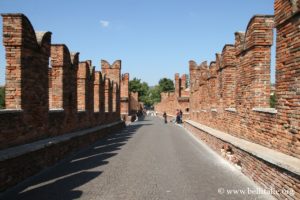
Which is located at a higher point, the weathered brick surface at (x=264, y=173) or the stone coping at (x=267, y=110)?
the stone coping at (x=267, y=110)

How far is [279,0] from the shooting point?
24.6ft

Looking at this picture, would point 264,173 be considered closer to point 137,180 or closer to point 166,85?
point 137,180

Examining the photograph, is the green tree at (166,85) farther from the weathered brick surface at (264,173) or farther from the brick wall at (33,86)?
the weathered brick surface at (264,173)

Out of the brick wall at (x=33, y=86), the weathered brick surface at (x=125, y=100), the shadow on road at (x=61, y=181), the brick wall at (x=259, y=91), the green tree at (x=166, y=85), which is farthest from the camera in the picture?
the green tree at (x=166, y=85)

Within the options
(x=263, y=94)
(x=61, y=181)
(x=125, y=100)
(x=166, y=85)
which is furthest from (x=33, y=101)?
(x=166, y=85)

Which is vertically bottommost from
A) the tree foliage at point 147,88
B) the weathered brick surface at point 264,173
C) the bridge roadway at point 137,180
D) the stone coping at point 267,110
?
the bridge roadway at point 137,180

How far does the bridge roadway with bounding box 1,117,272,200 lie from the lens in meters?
6.37

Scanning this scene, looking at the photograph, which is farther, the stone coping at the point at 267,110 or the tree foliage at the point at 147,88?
the tree foliage at the point at 147,88

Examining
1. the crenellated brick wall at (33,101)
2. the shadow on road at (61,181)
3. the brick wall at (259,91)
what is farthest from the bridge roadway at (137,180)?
the brick wall at (259,91)

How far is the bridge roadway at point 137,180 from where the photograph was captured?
6368 mm

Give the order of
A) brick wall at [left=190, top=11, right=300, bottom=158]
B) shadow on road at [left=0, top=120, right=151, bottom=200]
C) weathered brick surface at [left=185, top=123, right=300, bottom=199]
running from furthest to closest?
brick wall at [left=190, top=11, right=300, bottom=158] < shadow on road at [left=0, top=120, right=151, bottom=200] < weathered brick surface at [left=185, top=123, right=300, bottom=199]

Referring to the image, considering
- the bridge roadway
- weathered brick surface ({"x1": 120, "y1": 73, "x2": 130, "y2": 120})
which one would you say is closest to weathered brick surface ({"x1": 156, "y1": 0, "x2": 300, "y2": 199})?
the bridge roadway

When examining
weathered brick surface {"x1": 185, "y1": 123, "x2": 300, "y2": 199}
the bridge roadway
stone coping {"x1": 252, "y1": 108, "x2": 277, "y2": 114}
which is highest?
stone coping {"x1": 252, "y1": 108, "x2": 277, "y2": 114}

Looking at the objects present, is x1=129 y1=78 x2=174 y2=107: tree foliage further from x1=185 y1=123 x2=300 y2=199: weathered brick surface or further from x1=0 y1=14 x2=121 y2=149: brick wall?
x1=185 y1=123 x2=300 y2=199: weathered brick surface
